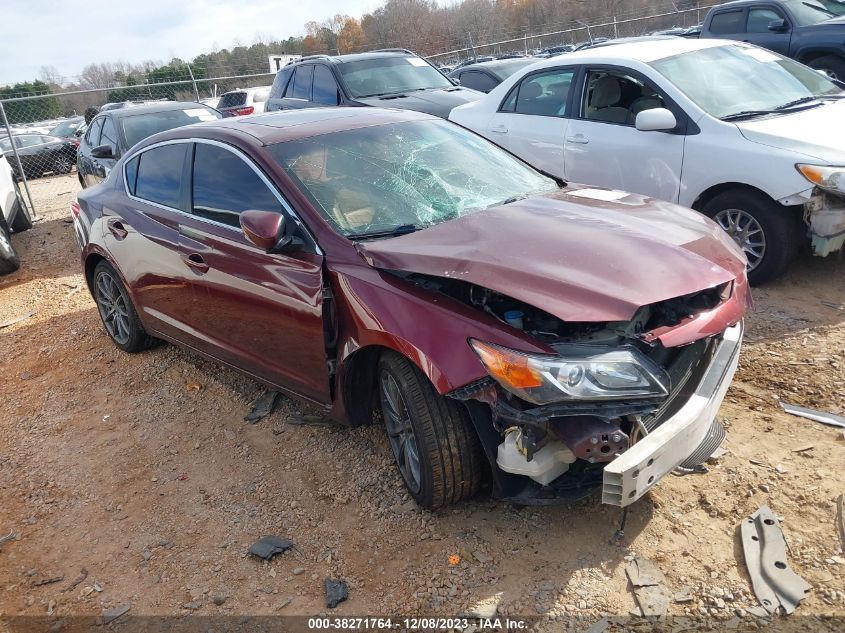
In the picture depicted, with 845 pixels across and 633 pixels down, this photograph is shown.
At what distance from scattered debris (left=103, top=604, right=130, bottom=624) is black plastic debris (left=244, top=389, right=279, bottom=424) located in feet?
4.80

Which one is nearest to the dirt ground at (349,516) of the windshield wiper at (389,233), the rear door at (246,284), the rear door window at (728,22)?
the rear door at (246,284)

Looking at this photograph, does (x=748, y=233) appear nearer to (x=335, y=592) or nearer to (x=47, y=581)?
(x=335, y=592)

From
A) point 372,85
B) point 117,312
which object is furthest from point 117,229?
point 372,85

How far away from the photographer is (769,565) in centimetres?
261

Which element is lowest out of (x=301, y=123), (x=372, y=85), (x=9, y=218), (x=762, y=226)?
(x=762, y=226)

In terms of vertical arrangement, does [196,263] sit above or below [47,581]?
above

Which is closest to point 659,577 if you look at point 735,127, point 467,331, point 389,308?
point 467,331

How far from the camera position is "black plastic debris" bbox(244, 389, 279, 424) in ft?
13.9

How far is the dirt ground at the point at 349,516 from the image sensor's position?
2.69 m

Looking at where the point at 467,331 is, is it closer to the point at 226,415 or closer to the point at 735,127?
the point at 226,415

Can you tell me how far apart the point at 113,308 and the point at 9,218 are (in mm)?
5039

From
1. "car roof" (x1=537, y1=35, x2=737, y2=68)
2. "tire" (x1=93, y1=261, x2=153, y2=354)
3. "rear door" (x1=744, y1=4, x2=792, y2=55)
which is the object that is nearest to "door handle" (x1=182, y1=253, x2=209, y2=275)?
"tire" (x1=93, y1=261, x2=153, y2=354)

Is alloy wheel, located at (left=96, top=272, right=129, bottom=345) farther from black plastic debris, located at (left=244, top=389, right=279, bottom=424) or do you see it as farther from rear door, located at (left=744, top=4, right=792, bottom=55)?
rear door, located at (left=744, top=4, right=792, bottom=55)

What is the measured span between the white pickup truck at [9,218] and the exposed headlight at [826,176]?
848 cm
